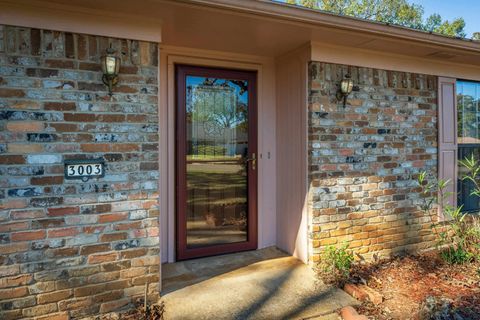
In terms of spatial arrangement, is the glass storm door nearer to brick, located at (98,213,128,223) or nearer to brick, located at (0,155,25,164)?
brick, located at (98,213,128,223)

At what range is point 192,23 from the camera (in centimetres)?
275

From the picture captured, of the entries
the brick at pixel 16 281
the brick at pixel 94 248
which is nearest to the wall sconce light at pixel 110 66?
the brick at pixel 94 248

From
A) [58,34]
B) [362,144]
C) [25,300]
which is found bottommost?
[25,300]

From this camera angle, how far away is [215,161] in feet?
11.9

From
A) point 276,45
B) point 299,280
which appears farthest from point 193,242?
point 276,45

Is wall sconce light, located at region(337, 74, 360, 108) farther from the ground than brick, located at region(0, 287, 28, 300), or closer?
farther from the ground

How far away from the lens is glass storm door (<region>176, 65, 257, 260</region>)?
348cm

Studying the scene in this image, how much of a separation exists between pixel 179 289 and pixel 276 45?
249 centimetres

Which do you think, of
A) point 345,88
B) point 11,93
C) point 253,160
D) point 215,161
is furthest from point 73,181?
point 345,88

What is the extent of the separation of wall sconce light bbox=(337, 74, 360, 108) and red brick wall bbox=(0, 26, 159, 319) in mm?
1839

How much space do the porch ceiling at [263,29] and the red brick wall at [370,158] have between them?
343 mm

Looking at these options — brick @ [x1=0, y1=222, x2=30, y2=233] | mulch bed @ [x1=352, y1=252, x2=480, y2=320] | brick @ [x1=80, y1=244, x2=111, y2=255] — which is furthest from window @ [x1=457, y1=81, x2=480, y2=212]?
brick @ [x1=0, y1=222, x2=30, y2=233]

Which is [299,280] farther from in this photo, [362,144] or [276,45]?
[276,45]

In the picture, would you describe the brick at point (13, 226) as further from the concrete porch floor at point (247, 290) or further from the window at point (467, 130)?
the window at point (467, 130)
